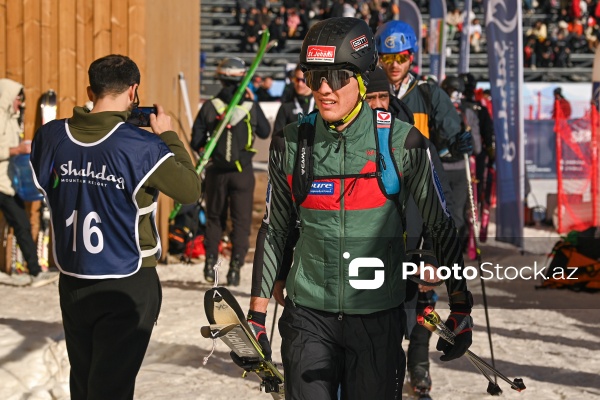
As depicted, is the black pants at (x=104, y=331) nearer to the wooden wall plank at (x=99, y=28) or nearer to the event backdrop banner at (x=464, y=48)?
the wooden wall plank at (x=99, y=28)

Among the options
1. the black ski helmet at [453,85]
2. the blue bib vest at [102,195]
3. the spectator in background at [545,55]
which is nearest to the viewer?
the blue bib vest at [102,195]

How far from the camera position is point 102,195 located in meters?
4.52

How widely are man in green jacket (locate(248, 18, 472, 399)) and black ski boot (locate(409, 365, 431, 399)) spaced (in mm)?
2601

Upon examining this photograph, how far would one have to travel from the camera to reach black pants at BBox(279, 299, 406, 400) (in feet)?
13.2

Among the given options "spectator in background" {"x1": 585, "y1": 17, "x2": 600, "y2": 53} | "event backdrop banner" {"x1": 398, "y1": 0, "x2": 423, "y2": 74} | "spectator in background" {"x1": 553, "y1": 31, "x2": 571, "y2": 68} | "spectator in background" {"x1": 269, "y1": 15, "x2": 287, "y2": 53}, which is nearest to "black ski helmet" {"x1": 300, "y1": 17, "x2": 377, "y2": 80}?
"event backdrop banner" {"x1": 398, "y1": 0, "x2": 423, "y2": 74}

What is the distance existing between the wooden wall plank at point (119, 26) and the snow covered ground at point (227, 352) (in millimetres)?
2622

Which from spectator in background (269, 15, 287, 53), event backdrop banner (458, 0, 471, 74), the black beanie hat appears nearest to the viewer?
the black beanie hat

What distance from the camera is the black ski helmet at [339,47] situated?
4047 mm

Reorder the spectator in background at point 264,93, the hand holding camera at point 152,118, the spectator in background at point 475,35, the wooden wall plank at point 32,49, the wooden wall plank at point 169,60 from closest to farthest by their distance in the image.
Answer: the hand holding camera at point 152,118 < the wooden wall plank at point 32,49 < the wooden wall plank at point 169,60 < the spectator in background at point 264,93 < the spectator in background at point 475,35

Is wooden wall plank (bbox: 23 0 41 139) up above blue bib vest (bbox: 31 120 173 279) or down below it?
above

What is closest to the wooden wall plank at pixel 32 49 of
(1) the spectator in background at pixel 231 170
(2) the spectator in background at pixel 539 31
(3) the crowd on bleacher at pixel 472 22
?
(1) the spectator in background at pixel 231 170

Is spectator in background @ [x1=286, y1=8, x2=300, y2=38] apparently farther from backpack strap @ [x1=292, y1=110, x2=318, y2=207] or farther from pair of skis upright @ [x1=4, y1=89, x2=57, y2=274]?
backpack strap @ [x1=292, y1=110, x2=318, y2=207]

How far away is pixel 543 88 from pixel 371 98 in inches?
910

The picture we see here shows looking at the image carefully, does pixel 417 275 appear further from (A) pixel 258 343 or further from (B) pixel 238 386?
(B) pixel 238 386
